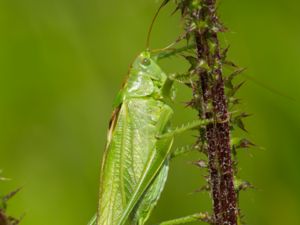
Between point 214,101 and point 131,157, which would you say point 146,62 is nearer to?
point 131,157

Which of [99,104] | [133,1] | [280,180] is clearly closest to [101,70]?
[99,104]

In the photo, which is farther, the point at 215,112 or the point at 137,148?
the point at 137,148

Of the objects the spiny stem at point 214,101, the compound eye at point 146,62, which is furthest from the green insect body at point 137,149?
the spiny stem at point 214,101

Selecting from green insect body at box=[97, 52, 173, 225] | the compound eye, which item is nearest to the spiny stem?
green insect body at box=[97, 52, 173, 225]

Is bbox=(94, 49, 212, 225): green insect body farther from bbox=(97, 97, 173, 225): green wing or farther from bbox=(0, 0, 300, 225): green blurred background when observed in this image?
bbox=(0, 0, 300, 225): green blurred background

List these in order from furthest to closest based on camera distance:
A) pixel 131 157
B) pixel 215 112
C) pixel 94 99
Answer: pixel 94 99, pixel 131 157, pixel 215 112

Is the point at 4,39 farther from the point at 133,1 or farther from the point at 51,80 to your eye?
the point at 133,1

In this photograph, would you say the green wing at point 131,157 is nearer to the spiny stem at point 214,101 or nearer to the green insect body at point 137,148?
the green insect body at point 137,148

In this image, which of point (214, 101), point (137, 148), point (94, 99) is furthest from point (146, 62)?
point (94, 99)
